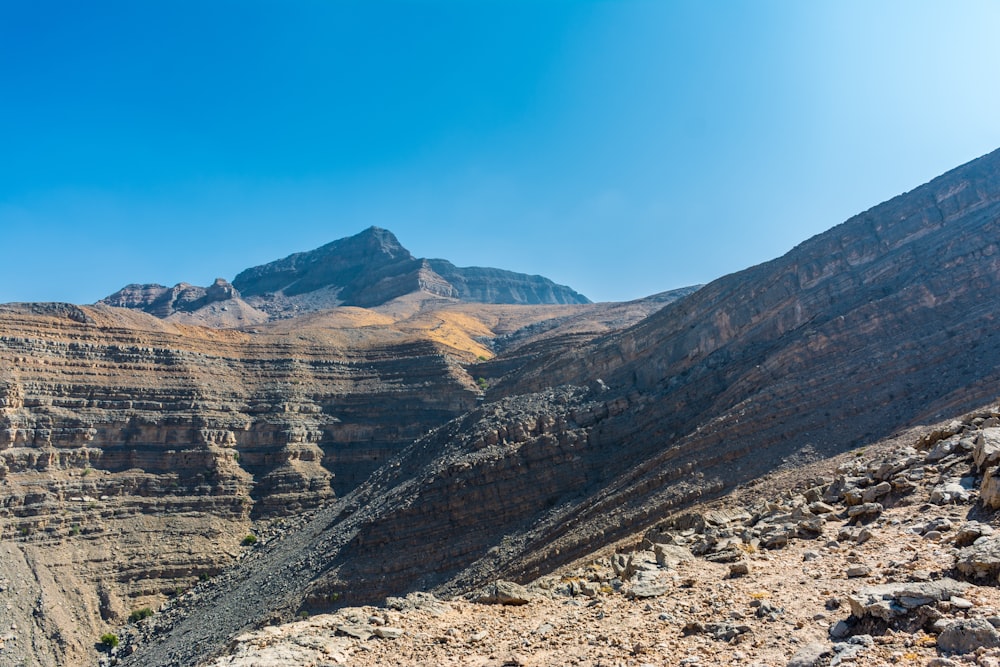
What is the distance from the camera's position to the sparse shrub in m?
31.9

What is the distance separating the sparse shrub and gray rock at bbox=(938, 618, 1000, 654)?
35.3 m

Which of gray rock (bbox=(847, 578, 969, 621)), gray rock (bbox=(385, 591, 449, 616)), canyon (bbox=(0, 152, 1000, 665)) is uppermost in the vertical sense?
canyon (bbox=(0, 152, 1000, 665))

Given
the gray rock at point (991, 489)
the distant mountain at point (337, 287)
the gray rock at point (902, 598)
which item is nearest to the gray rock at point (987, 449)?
the gray rock at point (991, 489)

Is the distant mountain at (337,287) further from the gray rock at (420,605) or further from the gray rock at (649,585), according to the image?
A: the gray rock at (649,585)

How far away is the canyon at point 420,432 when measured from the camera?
23391 millimetres

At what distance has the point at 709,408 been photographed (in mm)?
27500

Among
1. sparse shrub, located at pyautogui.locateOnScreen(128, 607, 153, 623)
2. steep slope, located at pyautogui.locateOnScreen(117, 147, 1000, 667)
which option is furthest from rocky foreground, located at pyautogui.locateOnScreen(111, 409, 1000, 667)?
sparse shrub, located at pyautogui.locateOnScreen(128, 607, 153, 623)

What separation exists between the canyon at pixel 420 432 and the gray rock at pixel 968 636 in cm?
1461

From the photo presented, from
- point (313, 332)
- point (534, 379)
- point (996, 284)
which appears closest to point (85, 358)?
point (313, 332)

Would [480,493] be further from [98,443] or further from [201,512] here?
[98,443]

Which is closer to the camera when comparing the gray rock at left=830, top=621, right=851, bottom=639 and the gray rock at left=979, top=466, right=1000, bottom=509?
the gray rock at left=830, top=621, right=851, bottom=639

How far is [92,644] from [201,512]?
9.57 m

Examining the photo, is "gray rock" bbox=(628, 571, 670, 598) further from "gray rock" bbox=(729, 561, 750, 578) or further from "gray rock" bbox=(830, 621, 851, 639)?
"gray rock" bbox=(830, 621, 851, 639)

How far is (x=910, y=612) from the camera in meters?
6.72
